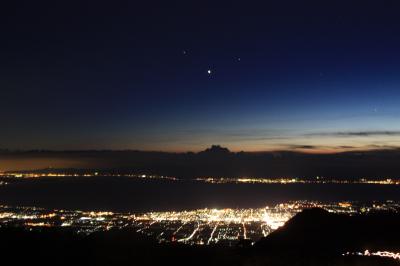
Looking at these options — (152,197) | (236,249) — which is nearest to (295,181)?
(152,197)

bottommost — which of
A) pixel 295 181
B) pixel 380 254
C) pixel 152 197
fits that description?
pixel 152 197

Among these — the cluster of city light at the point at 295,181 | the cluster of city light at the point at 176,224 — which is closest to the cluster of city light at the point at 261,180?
the cluster of city light at the point at 295,181

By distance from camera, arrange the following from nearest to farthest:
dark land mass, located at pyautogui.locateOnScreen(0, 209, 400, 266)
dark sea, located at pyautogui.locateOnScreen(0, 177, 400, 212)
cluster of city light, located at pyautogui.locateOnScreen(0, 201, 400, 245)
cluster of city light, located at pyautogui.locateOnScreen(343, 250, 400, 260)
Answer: cluster of city light, located at pyautogui.locateOnScreen(343, 250, 400, 260)
dark land mass, located at pyautogui.locateOnScreen(0, 209, 400, 266)
cluster of city light, located at pyautogui.locateOnScreen(0, 201, 400, 245)
dark sea, located at pyautogui.locateOnScreen(0, 177, 400, 212)

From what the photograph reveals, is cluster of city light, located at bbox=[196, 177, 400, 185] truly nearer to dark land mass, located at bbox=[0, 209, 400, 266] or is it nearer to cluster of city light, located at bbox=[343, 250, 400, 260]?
dark land mass, located at bbox=[0, 209, 400, 266]

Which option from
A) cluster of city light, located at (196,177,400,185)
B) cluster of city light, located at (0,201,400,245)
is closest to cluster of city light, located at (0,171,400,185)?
cluster of city light, located at (196,177,400,185)

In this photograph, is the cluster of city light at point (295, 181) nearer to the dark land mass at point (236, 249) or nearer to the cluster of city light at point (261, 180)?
the cluster of city light at point (261, 180)

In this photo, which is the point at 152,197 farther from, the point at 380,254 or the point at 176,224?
the point at 380,254

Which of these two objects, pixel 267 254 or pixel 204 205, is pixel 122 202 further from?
pixel 267 254

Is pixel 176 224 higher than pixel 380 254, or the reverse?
pixel 380 254
